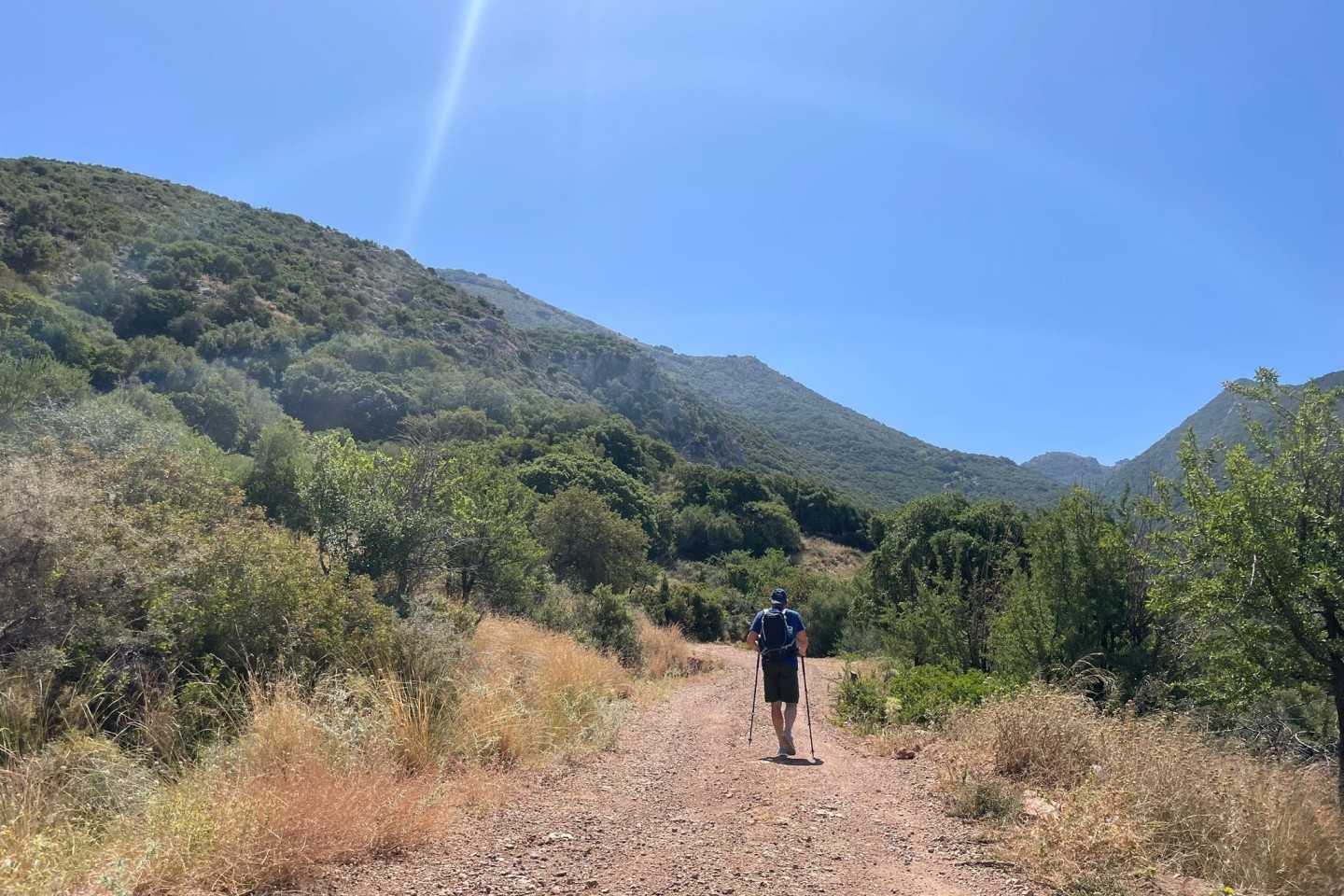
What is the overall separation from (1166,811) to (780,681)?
3.58 meters

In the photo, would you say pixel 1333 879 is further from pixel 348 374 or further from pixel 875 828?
pixel 348 374

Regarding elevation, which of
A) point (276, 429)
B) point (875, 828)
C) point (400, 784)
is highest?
point (276, 429)

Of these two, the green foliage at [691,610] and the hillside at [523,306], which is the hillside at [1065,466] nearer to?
the hillside at [523,306]

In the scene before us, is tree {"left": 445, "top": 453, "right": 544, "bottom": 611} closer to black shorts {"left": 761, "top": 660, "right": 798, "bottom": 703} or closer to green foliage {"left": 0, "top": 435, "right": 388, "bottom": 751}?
green foliage {"left": 0, "top": 435, "right": 388, "bottom": 751}

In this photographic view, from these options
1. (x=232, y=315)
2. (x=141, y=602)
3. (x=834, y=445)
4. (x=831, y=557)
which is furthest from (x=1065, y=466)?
(x=141, y=602)

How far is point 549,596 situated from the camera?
18.2 m

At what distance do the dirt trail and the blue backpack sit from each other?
1.04 meters

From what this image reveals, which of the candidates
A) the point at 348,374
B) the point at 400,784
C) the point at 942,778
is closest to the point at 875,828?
the point at 942,778

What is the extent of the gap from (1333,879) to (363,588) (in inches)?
319

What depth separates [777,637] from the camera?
7609 millimetres

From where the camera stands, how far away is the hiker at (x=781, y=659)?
7.22 meters

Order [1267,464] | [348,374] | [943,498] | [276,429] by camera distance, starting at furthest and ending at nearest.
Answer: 1. [348,374]
2. [943,498]
3. [276,429]
4. [1267,464]

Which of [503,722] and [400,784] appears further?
[503,722]

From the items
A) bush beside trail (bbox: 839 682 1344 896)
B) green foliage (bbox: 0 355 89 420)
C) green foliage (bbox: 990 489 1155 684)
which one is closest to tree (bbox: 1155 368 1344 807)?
bush beside trail (bbox: 839 682 1344 896)
